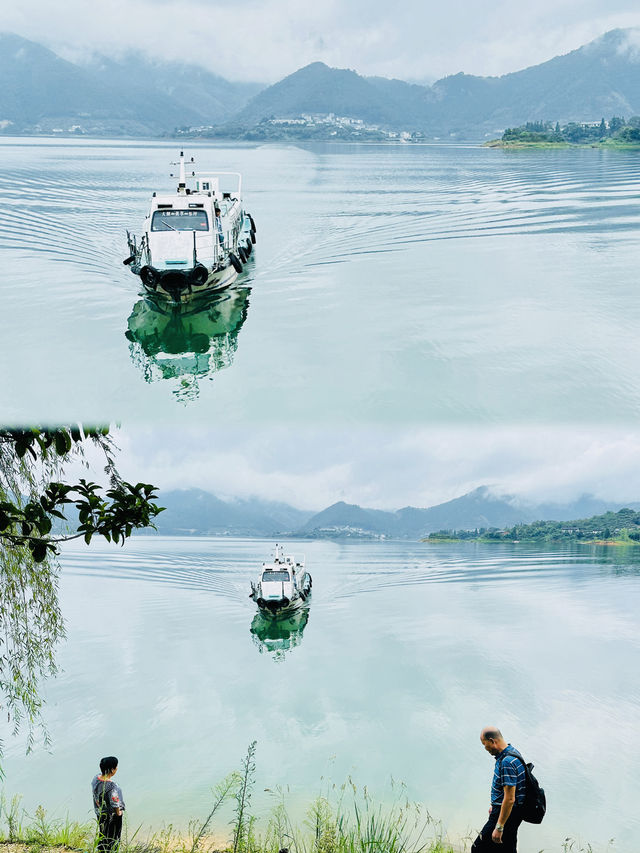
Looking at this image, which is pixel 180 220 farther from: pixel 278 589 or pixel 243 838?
pixel 278 589

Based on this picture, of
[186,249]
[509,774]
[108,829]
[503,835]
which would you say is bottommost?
[108,829]

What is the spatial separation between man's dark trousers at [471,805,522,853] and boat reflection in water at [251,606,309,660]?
752 inches

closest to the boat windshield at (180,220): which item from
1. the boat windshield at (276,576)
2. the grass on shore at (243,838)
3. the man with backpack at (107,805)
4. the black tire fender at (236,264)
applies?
the black tire fender at (236,264)

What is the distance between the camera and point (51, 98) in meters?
119

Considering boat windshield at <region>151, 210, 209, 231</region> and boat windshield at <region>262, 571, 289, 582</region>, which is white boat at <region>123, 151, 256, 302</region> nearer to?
boat windshield at <region>151, 210, 209, 231</region>

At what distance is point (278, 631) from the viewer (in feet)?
95.5

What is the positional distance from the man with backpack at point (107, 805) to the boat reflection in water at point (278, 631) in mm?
18116

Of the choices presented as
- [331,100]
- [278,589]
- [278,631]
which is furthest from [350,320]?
[331,100]

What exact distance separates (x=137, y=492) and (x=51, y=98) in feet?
410

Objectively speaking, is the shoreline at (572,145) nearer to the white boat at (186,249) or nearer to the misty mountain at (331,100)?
the misty mountain at (331,100)

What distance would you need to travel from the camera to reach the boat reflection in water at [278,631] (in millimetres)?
26761

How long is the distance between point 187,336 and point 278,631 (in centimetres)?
1631

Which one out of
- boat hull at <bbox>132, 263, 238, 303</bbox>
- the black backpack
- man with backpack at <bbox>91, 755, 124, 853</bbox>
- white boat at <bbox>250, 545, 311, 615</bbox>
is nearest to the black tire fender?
boat hull at <bbox>132, 263, 238, 303</bbox>

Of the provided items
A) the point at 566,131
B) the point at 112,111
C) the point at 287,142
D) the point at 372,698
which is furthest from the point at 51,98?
the point at 372,698
